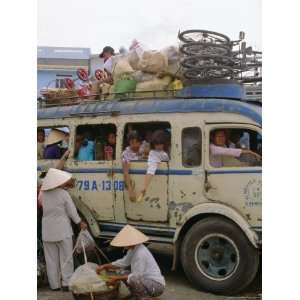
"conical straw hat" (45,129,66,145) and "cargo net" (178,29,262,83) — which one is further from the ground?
"cargo net" (178,29,262,83)

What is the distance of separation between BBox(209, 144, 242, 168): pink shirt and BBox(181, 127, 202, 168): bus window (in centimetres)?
12

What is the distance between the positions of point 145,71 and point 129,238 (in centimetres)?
167

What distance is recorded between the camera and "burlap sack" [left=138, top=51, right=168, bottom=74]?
498 centimetres

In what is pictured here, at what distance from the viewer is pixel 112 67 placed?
16.9ft

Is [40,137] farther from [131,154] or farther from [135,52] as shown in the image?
[135,52]

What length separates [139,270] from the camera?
4598 millimetres

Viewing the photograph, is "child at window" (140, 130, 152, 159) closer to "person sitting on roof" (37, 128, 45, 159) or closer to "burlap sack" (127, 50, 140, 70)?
"burlap sack" (127, 50, 140, 70)

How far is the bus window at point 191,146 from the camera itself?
498 centimetres

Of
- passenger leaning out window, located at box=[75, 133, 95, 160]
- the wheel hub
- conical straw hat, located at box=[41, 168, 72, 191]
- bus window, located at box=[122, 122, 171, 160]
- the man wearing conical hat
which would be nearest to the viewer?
the man wearing conical hat

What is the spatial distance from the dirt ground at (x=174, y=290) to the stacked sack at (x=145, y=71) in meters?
1.61

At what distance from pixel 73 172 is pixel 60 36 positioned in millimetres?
1427

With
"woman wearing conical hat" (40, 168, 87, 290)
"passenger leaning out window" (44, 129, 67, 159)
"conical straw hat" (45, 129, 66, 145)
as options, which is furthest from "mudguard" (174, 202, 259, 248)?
"conical straw hat" (45, 129, 66, 145)

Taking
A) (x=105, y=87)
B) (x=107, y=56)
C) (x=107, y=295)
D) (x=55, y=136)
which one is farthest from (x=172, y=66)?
(x=107, y=295)

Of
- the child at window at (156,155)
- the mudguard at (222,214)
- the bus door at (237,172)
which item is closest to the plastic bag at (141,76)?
the child at window at (156,155)
